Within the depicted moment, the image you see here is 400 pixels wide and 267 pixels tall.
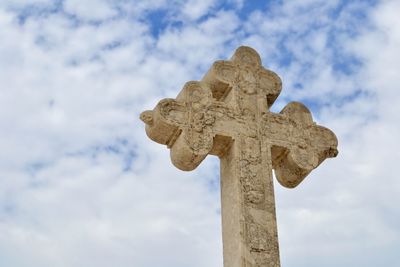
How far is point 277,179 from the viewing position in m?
6.87

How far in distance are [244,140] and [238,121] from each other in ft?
0.81

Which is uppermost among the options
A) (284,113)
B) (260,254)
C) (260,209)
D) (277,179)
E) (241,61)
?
(241,61)

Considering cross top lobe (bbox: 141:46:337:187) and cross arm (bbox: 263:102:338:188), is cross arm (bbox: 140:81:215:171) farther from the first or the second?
cross arm (bbox: 263:102:338:188)

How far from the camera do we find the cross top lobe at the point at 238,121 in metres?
6.25

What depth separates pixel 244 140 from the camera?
21.1 ft

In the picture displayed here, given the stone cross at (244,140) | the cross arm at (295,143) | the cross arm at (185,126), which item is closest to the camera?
the stone cross at (244,140)

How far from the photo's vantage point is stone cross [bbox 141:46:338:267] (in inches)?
233

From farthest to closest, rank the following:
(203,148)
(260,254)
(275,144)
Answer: (275,144) < (203,148) < (260,254)

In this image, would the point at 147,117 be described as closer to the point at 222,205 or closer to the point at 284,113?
the point at 222,205

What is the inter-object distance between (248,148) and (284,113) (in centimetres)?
85

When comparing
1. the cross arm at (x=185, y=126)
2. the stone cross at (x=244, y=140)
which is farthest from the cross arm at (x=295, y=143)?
the cross arm at (x=185, y=126)

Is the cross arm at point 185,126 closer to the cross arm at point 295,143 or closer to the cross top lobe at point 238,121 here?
the cross top lobe at point 238,121

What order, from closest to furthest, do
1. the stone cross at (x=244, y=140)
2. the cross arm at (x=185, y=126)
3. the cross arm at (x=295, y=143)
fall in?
the stone cross at (x=244, y=140)
the cross arm at (x=185, y=126)
the cross arm at (x=295, y=143)

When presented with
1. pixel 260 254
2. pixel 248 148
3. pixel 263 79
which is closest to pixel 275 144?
pixel 248 148
